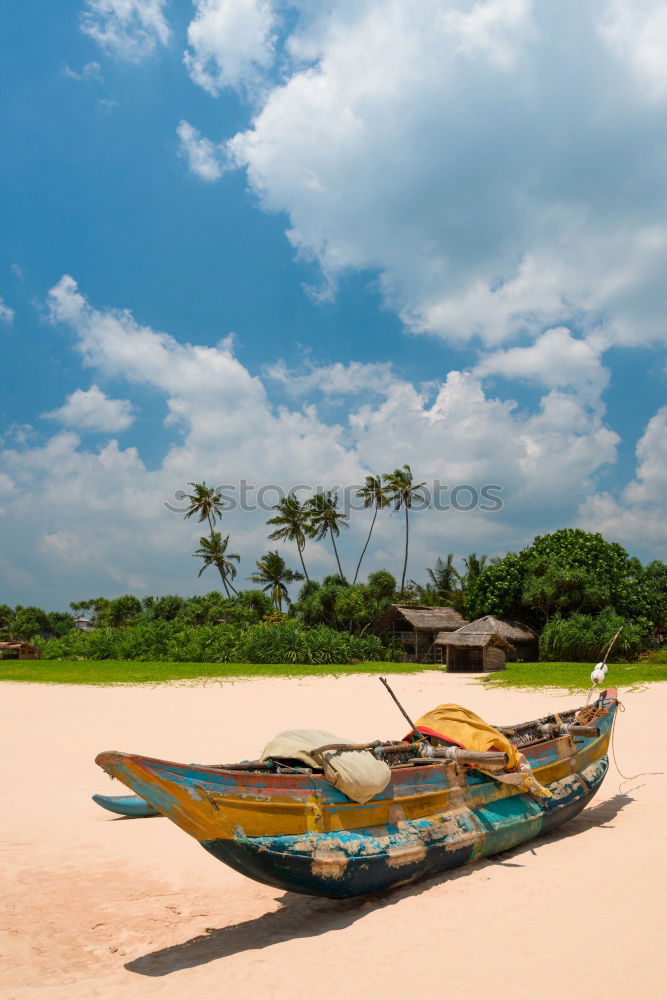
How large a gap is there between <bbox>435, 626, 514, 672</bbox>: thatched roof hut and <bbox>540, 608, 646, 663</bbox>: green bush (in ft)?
5.43

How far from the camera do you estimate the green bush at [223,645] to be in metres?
28.1

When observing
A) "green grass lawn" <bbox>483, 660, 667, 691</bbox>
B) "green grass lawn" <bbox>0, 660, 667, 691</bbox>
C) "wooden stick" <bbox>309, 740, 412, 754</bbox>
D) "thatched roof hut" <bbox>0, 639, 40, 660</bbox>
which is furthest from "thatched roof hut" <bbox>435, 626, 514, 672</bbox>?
"thatched roof hut" <bbox>0, 639, 40, 660</bbox>

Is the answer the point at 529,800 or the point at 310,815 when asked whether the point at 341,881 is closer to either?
the point at 310,815

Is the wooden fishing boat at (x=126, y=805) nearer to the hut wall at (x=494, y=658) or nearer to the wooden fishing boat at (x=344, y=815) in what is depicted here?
the wooden fishing boat at (x=344, y=815)

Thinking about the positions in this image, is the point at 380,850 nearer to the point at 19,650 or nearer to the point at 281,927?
the point at 281,927

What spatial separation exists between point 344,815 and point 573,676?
16.7 m

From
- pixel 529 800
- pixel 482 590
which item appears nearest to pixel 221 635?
pixel 482 590

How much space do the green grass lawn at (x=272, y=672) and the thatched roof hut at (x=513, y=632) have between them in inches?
66.0

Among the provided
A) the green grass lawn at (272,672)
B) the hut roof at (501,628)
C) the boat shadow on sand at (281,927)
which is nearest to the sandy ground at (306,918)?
the boat shadow on sand at (281,927)

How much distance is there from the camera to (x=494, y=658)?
2844 cm

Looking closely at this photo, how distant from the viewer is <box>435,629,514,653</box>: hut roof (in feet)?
91.6

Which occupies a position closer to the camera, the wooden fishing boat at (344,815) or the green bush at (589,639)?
the wooden fishing boat at (344,815)

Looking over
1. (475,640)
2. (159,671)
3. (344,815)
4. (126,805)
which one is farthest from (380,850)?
(475,640)

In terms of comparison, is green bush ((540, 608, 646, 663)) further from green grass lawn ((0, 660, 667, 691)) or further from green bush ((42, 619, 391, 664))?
green bush ((42, 619, 391, 664))
